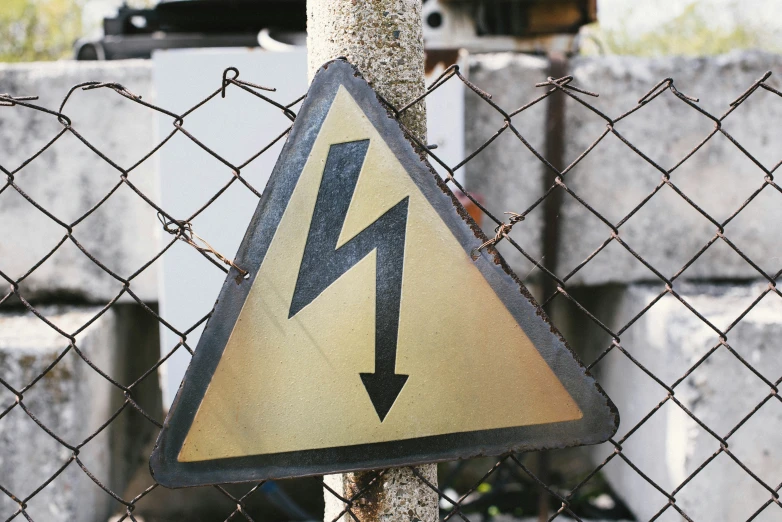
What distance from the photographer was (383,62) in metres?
0.90

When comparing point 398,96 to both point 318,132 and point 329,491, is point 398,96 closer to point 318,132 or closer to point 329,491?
Answer: point 318,132

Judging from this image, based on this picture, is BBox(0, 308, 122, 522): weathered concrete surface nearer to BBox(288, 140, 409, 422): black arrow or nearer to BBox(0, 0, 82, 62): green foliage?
BBox(288, 140, 409, 422): black arrow

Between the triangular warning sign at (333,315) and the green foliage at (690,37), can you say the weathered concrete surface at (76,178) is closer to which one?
the triangular warning sign at (333,315)

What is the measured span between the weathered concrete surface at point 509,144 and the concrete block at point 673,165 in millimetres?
112

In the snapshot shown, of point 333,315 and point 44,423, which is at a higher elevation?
point 333,315

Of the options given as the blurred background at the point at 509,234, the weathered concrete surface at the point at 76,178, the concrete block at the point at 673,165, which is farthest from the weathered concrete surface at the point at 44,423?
the concrete block at the point at 673,165

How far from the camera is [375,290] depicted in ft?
2.89

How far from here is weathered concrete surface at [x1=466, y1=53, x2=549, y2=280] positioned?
221 centimetres

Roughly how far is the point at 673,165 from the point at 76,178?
6.57 ft

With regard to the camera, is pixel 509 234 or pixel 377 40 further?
pixel 509 234

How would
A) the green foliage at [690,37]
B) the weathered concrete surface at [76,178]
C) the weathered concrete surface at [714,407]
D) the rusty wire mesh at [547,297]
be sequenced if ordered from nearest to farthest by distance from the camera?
the rusty wire mesh at [547,297] → the weathered concrete surface at [714,407] → the weathered concrete surface at [76,178] → the green foliage at [690,37]

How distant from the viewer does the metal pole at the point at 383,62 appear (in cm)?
89

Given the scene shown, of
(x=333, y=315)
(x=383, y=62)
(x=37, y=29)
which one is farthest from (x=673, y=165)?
(x=37, y=29)

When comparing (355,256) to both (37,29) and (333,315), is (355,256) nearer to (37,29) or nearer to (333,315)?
(333,315)
